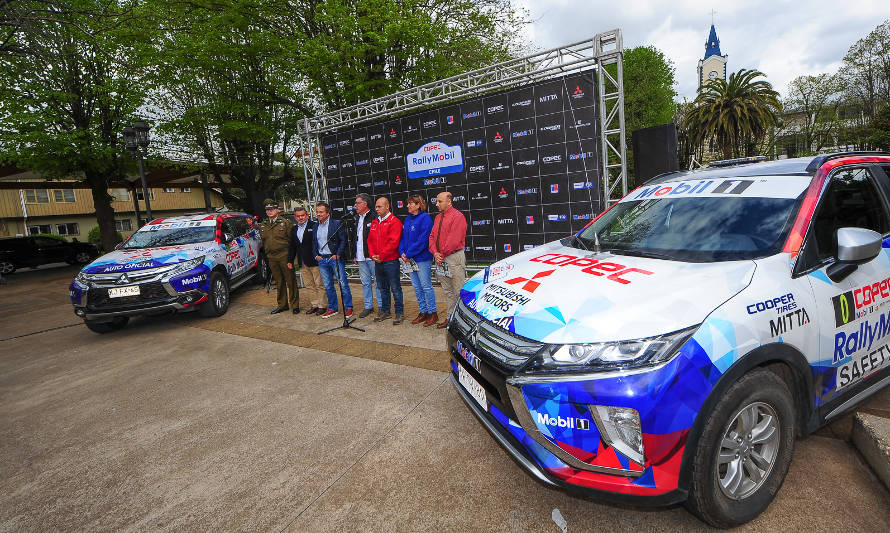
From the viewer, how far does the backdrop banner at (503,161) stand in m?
7.11

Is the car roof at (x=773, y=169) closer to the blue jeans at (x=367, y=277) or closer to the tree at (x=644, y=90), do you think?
the blue jeans at (x=367, y=277)

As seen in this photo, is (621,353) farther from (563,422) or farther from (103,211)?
(103,211)

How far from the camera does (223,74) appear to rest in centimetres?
1541

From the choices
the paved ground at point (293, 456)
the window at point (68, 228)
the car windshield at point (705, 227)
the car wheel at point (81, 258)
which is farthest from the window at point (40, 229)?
the car windshield at point (705, 227)

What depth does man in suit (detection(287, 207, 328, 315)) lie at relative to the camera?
699 centimetres

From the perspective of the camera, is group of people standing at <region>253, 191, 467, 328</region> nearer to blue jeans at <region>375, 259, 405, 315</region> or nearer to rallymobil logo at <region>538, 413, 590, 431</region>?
blue jeans at <region>375, 259, 405, 315</region>

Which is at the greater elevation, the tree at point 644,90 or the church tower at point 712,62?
the church tower at point 712,62

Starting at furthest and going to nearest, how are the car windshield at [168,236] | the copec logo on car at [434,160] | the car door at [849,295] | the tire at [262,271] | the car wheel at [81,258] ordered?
1. the car wheel at [81,258]
2. the tire at [262,271]
3. the copec logo on car at [434,160]
4. the car windshield at [168,236]
5. the car door at [849,295]

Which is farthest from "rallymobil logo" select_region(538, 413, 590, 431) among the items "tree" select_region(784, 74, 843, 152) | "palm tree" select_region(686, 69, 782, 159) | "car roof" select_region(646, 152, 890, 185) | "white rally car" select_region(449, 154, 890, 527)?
"tree" select_region(784, 74, 843, 152)

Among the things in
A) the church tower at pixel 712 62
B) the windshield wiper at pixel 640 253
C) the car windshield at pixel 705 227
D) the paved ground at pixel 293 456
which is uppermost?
the church tower at pixel 712 62

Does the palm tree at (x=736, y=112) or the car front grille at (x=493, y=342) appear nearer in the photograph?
the car front grille at (x=493, y=342)

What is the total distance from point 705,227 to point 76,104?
2066 cm

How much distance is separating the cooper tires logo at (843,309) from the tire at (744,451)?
545 millimetres

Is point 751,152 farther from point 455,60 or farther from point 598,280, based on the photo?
point 598,280
